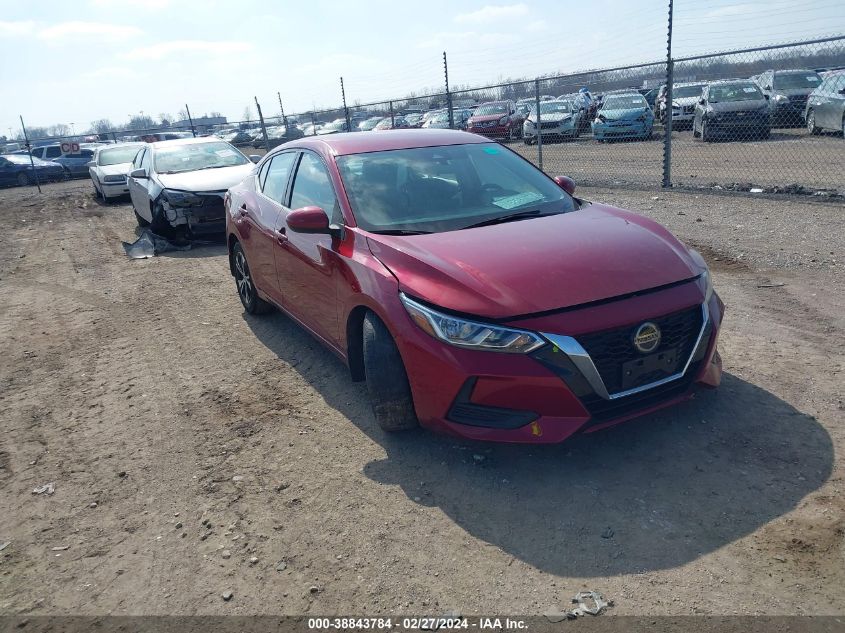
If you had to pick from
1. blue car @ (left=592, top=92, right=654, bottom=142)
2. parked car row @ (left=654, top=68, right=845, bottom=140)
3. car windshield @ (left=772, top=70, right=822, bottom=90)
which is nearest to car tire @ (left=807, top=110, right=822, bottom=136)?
parked car row @ (left=654, top=68, right=845, bottom=140)

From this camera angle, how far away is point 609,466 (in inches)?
131

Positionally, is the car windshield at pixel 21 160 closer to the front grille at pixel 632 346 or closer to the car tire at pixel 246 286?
the car tire at pixel 246 286

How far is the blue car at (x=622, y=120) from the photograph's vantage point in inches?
643

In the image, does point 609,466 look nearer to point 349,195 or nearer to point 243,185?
point 349,195

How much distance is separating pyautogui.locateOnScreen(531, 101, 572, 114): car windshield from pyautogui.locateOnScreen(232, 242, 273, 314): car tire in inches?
558

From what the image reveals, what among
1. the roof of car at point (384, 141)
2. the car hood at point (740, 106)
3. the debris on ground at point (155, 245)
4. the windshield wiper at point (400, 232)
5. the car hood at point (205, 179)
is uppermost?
the roof of car at point (384, 141)

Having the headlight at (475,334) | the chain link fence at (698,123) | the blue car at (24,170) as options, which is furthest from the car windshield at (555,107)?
the blue car at (24,170)

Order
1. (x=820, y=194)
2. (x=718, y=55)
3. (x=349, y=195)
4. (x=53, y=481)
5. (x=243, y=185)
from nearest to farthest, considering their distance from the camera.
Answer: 1. (x=53, y=481)
2. (x=349, y=195)
3. (x=243, y=185)
4. (x=820, y=194)
5. (x=718, y=55)

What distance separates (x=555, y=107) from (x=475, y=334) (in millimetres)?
17558

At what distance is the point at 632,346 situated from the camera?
3105mm

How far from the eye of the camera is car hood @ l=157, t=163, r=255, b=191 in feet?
32.3

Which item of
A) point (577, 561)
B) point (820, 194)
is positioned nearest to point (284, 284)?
point (577, 561)

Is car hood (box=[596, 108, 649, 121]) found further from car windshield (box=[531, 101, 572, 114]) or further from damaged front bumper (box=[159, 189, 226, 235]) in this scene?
damaged front bumper (box=[159, 189, 226, 235])

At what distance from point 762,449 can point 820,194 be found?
7.20 meters
